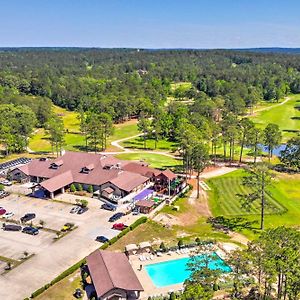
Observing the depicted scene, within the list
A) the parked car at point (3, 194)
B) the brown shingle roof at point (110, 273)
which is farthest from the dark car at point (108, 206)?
the brown shingle roof at point (110, 273)

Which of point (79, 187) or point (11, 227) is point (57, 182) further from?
point (11, 227)

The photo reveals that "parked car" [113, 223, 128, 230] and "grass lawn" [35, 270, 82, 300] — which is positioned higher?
"parked car" [113, 223, 128, 230]

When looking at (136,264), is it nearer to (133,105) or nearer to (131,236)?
(131,236)

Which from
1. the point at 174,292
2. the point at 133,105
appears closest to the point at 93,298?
the point at 174,292

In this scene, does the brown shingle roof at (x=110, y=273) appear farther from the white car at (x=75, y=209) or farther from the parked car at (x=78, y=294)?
the white car at (x=75, y=209)

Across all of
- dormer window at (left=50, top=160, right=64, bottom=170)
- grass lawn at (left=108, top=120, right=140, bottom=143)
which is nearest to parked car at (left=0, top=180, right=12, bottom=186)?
dormer window at (left=50, top=160, right=64, bottom=170)

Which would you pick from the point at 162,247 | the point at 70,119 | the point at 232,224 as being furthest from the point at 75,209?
the point at 70,119

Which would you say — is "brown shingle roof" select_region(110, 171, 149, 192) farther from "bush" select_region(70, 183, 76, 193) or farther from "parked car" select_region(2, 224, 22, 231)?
"parked car" select_region(2, 224, 22, 231)
